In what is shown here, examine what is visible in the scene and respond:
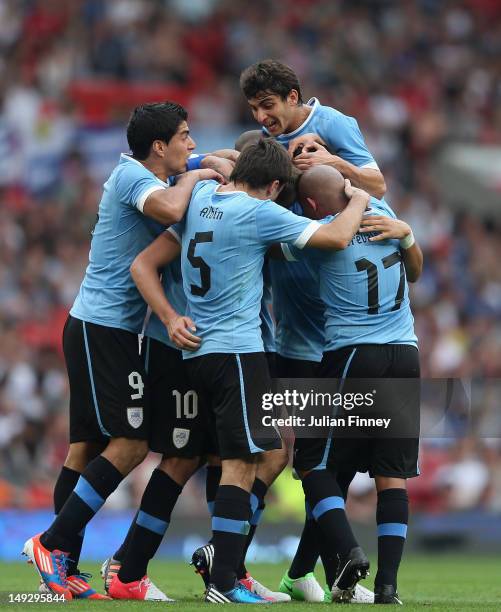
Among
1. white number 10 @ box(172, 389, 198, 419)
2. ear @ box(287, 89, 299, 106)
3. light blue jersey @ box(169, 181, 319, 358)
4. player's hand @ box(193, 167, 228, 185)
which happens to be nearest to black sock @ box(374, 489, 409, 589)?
light blue jersey @ box(169, 181, 319, 358)

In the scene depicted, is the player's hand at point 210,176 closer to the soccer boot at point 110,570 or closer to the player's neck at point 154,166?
the player's neck at point 154,166

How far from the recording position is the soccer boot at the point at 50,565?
700 centimetres

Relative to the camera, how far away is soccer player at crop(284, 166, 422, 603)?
6.95m

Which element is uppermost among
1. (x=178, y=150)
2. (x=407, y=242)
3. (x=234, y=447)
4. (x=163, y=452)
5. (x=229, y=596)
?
(x=178, y=150)

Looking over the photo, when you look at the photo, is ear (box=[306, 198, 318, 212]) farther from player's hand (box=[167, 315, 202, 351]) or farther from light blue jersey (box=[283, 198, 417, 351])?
player's hand (box=[167, 315, 202, 351])

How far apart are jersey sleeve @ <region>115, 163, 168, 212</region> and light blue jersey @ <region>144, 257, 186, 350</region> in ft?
1.43

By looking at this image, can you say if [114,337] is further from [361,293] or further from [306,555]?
[306,555]

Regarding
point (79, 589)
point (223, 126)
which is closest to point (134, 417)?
point (79, 589)

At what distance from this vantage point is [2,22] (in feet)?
59.0

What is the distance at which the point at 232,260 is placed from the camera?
22.3 ft

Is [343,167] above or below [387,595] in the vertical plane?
above

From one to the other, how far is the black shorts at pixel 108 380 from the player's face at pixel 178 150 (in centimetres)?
90

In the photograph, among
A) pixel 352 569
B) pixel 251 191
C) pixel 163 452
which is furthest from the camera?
pixel 163 452

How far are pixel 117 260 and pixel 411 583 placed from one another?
10.6 feet
